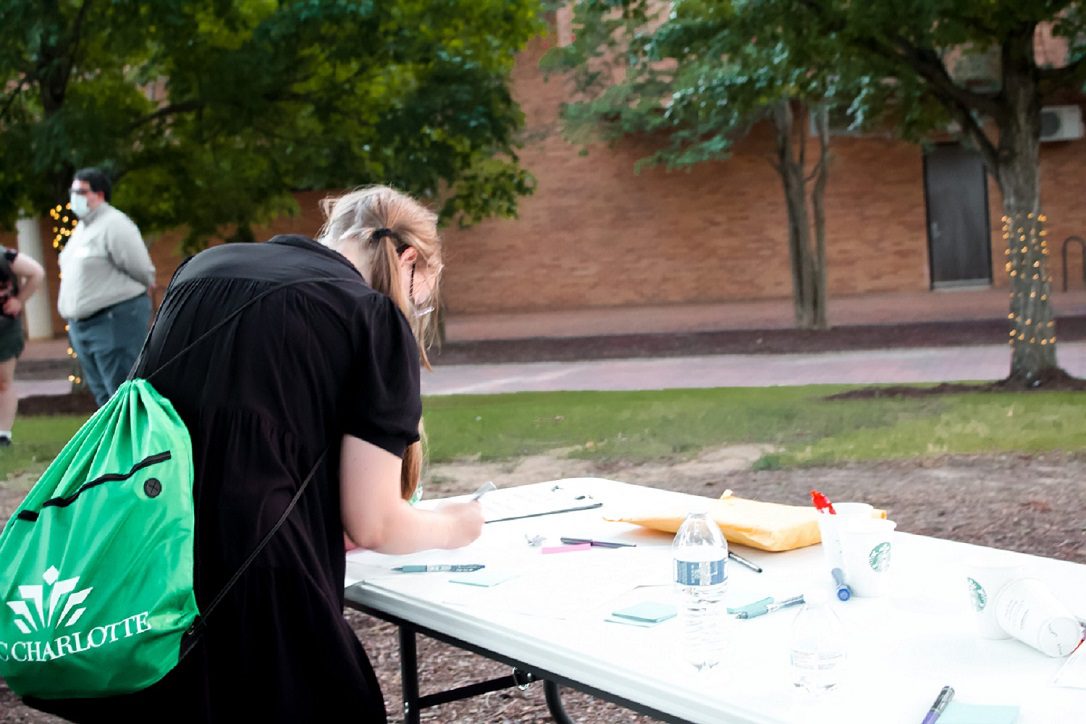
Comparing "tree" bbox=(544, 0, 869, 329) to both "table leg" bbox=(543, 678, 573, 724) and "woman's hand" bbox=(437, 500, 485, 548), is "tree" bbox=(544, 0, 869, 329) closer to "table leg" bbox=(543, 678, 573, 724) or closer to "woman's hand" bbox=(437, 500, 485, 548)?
"table leg" bbox=(543, 678, 573, 724)

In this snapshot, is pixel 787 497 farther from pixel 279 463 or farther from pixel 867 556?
pixel 279 463

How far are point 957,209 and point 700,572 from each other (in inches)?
1021

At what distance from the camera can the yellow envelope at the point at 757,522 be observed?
262 cm

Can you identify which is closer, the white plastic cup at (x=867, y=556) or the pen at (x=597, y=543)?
the white plastic cup at (x=867, y=556)

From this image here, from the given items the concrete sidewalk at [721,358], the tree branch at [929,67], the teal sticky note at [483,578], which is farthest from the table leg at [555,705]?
the concrete sidewalk at [721,358]

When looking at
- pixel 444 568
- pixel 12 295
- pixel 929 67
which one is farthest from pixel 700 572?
pixel 929 67

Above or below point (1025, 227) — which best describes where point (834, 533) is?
below

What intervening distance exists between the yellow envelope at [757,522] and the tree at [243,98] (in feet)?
34.1

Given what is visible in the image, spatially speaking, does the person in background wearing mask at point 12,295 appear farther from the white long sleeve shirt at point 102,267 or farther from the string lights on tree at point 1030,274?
the string lights on tree at point 1030,274

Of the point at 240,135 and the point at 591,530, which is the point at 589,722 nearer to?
the point at 591,530

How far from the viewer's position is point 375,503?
2346 mm

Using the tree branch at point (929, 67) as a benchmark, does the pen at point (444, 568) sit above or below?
below

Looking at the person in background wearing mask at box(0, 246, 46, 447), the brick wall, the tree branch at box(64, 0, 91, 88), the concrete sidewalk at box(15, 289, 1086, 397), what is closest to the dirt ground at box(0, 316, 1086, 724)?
the person in background wearing mask at box(0, 246, 46, 447)

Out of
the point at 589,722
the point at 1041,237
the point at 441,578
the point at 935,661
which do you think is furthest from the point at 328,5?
the point at 935,661
